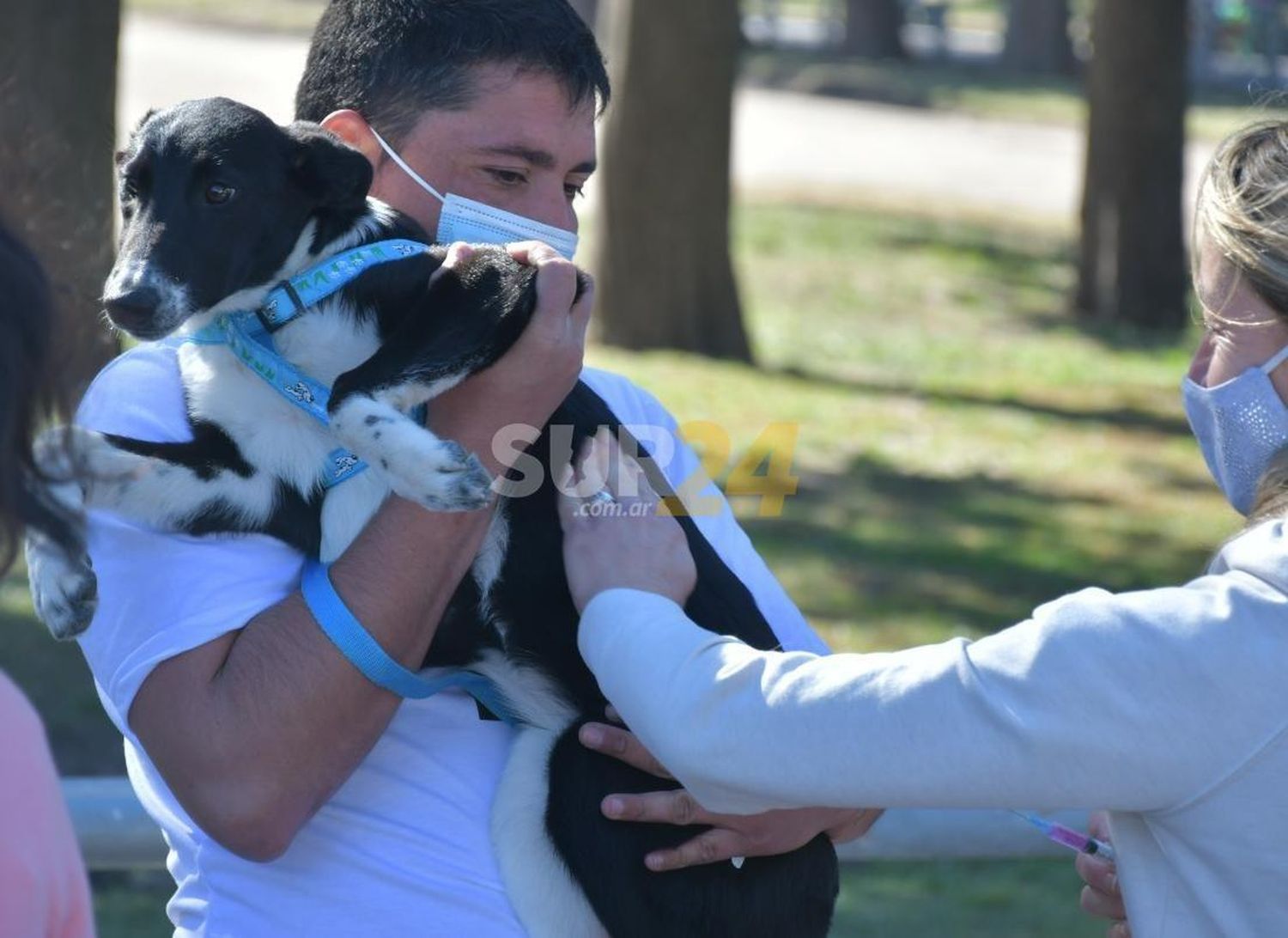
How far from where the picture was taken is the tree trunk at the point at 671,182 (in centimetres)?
1048

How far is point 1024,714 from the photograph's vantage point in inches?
73.2

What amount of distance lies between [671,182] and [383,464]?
8.33 meters

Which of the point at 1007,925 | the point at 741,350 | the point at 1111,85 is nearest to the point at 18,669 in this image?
the point at 1007,925

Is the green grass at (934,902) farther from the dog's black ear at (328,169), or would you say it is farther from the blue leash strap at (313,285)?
the dog's black ear at (328,169)

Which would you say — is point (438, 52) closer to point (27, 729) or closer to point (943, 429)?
point (27, 729)

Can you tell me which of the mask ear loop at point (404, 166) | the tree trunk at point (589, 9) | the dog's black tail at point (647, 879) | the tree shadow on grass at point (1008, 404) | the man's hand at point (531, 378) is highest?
the tree trunk at point (589, 9)

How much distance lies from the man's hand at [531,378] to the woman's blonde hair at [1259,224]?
88cm

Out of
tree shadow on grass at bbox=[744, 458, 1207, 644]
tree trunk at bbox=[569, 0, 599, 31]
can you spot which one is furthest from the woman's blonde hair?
tree trunk at bbox=[569, 0, 599, 31]

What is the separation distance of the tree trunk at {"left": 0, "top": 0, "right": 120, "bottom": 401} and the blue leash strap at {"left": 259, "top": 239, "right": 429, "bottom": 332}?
163cm

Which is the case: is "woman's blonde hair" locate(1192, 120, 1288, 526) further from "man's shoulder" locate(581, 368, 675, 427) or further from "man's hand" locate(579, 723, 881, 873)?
"man's shoulder" locate(581, 368, 675, 427)

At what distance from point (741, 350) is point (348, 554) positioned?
27.8 ft

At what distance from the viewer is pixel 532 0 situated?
2914mm

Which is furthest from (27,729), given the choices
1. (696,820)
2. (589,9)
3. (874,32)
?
(874,32)

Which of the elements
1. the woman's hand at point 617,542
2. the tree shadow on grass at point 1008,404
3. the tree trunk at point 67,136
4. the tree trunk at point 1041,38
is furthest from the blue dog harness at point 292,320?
the tree trunk at point 1041,38
